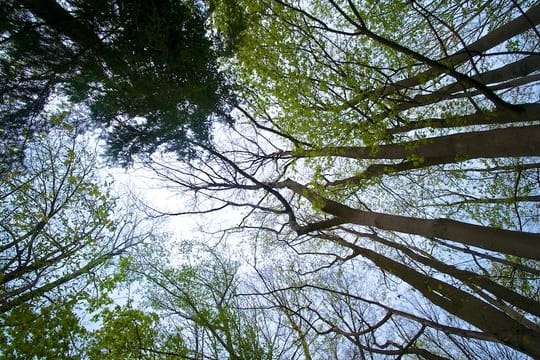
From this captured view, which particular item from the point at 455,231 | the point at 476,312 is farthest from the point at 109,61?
the point at 476,312

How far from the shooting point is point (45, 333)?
117 inches

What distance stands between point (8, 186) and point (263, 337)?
452 centimetres

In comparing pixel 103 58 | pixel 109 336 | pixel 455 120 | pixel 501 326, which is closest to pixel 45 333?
pixel 109 336

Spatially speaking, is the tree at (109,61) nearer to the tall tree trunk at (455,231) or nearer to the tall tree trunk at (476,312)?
the tall tree trunk at (455,231)

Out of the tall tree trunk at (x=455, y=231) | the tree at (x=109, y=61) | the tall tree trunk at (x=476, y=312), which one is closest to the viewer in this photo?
the tall tree trunk at (x=455, y=231)

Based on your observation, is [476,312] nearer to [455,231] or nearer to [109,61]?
[455,231]

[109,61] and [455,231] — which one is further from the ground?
[109,61]

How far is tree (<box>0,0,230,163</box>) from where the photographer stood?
2820mm

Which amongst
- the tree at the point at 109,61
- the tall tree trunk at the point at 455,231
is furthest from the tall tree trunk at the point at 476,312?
the tree at the point at 109,61

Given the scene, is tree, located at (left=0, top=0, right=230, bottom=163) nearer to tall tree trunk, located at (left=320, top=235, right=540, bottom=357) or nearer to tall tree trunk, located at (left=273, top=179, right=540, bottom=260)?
tall tree trunk, located at (left=273, top=179, right=540, bottom=260)

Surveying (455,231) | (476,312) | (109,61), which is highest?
(109,61)

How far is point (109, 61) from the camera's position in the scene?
3027 millimetres

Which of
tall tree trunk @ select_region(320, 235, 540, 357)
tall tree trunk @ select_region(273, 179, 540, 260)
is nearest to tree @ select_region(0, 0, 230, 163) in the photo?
tall tree trunk @ select_region(273, 179, 540, 260)

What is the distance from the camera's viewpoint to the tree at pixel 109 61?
2.82m
